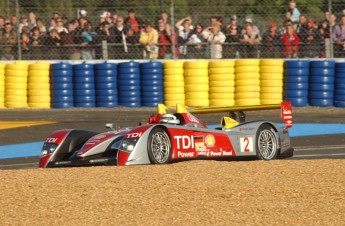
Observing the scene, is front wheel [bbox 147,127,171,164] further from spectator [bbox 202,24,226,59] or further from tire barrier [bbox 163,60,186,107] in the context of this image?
spectator [bbox 202,24,226,59]

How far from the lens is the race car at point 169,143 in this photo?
1155 centimetres

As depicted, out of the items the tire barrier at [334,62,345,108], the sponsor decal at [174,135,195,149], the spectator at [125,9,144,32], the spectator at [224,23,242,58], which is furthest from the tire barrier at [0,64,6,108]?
the sponsor decal at [174,135,195,149]

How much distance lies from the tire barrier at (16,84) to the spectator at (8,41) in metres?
0.82

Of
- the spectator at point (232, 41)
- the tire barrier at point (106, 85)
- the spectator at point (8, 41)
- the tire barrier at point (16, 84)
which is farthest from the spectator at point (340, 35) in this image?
the spectator at point (8, 41)

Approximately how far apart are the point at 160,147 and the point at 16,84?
31.2 ft

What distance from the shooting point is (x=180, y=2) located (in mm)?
21406

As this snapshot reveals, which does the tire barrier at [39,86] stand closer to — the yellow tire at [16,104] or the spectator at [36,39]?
the yellow tire at [16,104]

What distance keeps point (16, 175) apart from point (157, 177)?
4.81 feet

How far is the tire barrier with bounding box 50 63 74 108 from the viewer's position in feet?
68.0

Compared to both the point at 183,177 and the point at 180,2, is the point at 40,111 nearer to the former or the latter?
the point at 180,2

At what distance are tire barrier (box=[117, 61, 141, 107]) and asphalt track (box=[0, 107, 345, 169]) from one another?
0.88 ft

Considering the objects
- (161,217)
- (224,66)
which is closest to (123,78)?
(224,66)

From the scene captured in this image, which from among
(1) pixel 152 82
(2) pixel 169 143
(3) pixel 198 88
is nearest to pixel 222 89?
(3) pixel 198 88

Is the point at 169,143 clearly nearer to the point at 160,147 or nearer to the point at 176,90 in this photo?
the point at 160,147
